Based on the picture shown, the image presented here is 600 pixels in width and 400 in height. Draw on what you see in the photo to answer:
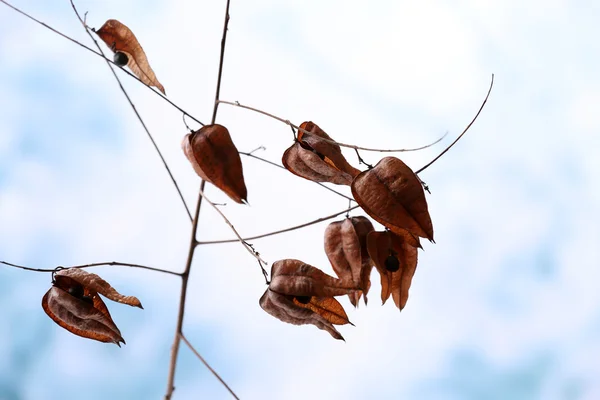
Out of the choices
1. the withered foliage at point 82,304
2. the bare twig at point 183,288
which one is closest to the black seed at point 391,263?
the bare twig at point 183,288

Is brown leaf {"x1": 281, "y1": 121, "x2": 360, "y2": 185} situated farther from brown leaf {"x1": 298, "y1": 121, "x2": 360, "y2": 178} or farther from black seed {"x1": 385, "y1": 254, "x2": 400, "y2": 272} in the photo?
black seed {"x1": 385, "y1": 254, "x2": 400, "y2": 272}

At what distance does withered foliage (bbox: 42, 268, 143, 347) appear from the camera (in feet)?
3.20

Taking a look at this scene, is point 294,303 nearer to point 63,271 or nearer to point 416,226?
point 416,226

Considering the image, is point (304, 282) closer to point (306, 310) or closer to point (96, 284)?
point (306, 310)

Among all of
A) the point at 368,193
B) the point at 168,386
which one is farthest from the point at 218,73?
the point at 168,386

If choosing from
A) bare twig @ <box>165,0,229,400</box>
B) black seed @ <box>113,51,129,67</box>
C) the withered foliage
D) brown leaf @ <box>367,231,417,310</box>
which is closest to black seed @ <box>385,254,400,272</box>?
brown leaf @ <box>367,231,417,310</box>

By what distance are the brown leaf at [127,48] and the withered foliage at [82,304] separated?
0.28 metres

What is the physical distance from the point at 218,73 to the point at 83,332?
0.40m

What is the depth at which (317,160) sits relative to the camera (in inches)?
37.3

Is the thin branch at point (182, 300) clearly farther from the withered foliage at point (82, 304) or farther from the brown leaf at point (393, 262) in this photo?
the brown leaf at point (393, 262)

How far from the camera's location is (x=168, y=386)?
869 millimetres

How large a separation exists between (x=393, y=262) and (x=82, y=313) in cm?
41

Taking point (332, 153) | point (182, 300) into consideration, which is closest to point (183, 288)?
point (182, 300)

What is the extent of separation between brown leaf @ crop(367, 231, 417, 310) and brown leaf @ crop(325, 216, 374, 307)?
0.07ft
